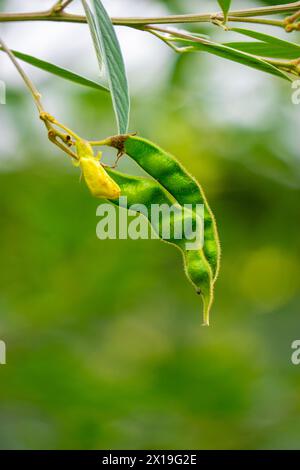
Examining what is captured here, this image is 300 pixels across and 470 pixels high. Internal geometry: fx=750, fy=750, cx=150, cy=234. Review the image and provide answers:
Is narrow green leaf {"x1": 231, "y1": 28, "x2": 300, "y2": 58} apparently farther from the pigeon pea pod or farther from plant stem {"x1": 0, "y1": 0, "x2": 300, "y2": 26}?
the pigeon pea pod

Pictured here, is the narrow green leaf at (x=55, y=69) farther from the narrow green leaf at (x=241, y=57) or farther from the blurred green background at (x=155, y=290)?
the blurred green background at (x=155, y=290)

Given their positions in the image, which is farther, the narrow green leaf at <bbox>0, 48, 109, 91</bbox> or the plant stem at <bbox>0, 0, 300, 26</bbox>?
the narrow green leaf at <bbox>0, 48, 109, 91</bbox>

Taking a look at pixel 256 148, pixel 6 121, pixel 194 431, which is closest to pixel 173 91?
pixel 256 148

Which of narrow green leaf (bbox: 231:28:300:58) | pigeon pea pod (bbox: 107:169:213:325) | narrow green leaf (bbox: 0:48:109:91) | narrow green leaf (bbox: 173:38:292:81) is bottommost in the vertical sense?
pigeon pea pod (bbox: 107:169:213:325)

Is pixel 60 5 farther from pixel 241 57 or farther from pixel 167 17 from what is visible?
pixel 241 57

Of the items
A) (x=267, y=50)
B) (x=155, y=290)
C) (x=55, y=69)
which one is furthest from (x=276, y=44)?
(x=155, y=290)

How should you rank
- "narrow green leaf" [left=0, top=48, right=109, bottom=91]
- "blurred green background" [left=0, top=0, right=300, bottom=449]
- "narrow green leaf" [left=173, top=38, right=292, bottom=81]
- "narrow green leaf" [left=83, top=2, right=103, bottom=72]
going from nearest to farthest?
"narrow green leaf" [left=83, top=2, right=103, bottom=72] < "narrow green leaf" [left=173, top=38, right=292, bottom=81] < "narrow green leaf" [left=0, top=48, right=109, bottom=91] < "blurred green background" [left=0, top=0, right=300, bottom=449]

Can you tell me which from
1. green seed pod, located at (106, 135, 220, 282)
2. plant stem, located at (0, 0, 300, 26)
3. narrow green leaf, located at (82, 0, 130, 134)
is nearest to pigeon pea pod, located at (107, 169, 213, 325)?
green seed pod, located at (106, 135, 220, 282)
